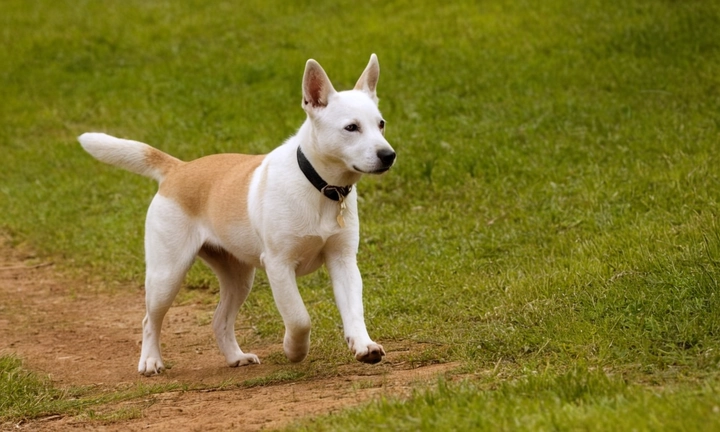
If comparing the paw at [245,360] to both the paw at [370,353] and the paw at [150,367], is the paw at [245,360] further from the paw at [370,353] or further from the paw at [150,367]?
the paw at [370,353]

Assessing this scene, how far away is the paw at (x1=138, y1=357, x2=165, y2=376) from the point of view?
6934 millimetres

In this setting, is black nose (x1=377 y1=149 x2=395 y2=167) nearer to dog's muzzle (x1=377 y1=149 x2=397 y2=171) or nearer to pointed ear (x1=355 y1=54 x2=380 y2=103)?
dog's muzzle (x1=377 y1=149 x2=397 y2=171)

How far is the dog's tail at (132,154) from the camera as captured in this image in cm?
714

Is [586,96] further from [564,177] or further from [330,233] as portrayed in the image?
[330,233]

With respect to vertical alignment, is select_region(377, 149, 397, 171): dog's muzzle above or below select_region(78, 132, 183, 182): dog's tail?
above

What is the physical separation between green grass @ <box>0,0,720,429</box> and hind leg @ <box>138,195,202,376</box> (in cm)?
109

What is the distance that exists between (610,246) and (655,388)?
2.98 m

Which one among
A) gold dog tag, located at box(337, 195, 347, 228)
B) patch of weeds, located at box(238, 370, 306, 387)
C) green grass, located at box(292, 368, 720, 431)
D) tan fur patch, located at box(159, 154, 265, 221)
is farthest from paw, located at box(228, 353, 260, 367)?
green grass, located at box(292, 368, 720, 431)

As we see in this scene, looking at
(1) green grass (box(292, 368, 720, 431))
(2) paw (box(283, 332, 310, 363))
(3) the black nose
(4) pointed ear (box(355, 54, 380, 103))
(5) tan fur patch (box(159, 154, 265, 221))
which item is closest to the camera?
(1) green grass (box(292, 368, 720, 431))

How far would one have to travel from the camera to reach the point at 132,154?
7.14 meters

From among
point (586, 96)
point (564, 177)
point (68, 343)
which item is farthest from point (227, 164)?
point (586, 96)

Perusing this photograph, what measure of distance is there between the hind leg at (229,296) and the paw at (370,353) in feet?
4.94

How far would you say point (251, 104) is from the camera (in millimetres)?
13859

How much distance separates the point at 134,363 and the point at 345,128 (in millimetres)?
2695
